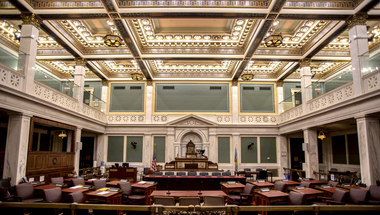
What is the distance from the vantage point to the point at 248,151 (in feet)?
60.1

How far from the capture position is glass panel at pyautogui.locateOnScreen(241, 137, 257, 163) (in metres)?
18.2

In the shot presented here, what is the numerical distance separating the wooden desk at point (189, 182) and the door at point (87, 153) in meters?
11.3

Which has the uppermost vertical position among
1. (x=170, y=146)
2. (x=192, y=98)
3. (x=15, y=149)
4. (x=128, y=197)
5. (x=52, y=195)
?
(x=192, y=98)

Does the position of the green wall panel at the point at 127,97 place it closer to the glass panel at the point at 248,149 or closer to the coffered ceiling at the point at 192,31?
the coffered ceiling at the point at 192,31

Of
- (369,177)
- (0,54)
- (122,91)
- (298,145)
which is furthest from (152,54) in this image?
(298,145)

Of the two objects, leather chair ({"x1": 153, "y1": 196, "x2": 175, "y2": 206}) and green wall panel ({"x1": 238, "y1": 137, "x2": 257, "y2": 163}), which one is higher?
green wall panel ({"x1": 238, "y1": 137, "x2": 257, "y2": 163})

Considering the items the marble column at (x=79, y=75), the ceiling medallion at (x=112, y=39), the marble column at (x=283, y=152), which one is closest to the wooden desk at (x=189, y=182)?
the ceiling medallion at (x=112, y=39)

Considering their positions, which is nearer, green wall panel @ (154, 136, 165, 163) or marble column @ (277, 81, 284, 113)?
green wall panel @ (154, 136, 165, 163)

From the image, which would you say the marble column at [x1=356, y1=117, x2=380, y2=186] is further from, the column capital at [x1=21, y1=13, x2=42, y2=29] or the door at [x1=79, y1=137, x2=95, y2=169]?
the door at [x1=79, y1=137, x2=95, y2=169]

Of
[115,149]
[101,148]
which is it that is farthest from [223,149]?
[101,148]

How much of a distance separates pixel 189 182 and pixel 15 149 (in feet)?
21.7

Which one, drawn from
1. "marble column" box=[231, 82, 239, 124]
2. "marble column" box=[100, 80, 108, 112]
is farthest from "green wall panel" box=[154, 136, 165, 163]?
"marble column" box=[231, 82, 239, 124]

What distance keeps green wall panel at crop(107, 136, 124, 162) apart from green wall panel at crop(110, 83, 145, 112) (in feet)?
7.22

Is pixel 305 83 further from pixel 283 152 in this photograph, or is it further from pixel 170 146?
pixel 170 146
